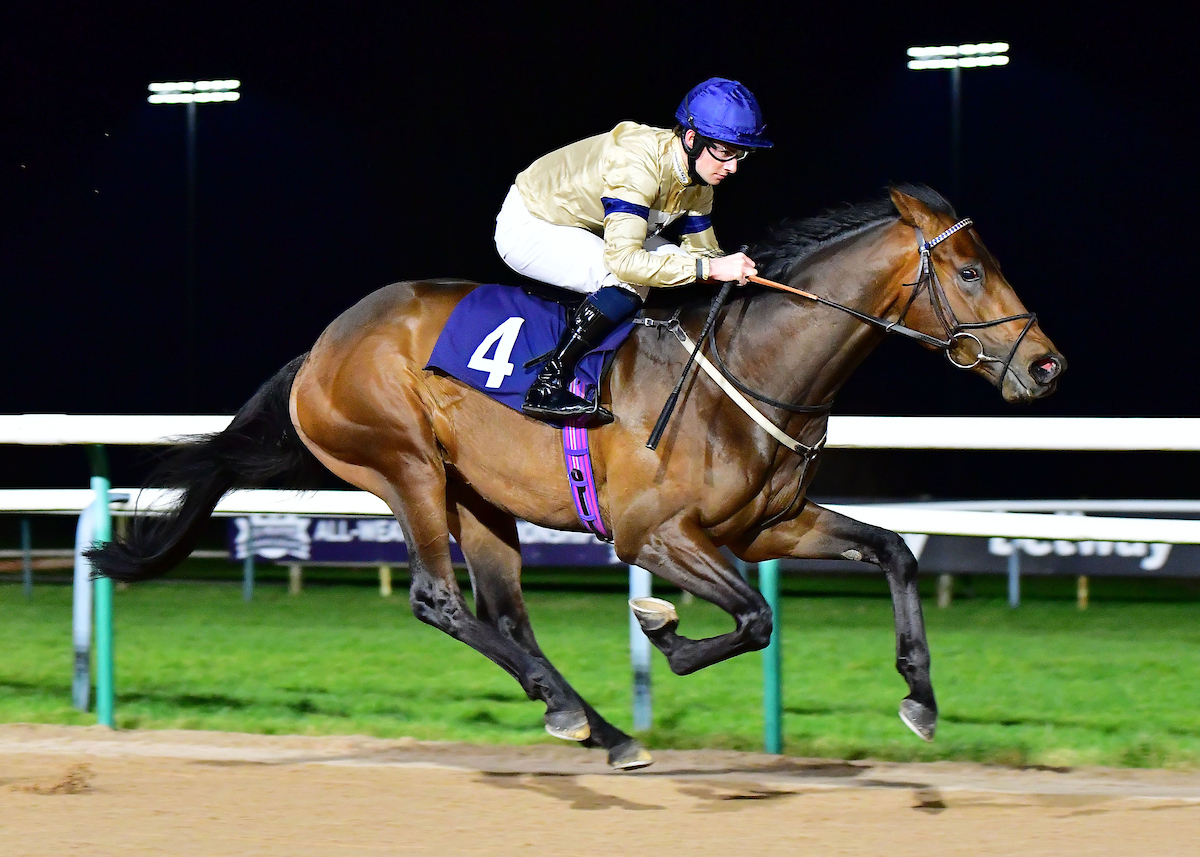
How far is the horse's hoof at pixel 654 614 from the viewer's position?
342 centimetres

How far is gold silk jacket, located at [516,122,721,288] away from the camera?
11.1 ft

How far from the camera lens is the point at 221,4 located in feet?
76.5

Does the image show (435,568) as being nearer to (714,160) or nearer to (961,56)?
(714,160)

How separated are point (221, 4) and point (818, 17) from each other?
10.2 meters

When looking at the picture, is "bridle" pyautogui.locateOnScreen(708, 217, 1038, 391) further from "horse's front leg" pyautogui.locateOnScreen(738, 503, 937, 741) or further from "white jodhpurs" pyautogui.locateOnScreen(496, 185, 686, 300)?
"white jodhpurs" pyautogui.locateOnScreen(496, 185, 686, 300)

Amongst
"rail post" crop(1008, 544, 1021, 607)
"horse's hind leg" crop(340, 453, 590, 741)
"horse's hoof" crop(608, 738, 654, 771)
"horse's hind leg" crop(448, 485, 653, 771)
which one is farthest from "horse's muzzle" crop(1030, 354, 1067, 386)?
"rail post" crop(1008, 544, 1021, 607)

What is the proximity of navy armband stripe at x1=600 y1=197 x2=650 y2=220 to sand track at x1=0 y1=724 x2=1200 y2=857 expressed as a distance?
1.49 meters

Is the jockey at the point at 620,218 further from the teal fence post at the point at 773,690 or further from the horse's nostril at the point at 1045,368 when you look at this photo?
the teal fence post at the point at 773,690

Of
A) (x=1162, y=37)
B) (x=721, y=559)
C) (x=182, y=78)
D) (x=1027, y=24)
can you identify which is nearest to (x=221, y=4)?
(x=182, y=78)

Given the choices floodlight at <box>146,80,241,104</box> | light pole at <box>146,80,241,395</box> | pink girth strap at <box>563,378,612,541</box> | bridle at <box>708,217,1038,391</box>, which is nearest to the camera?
bridle at <box>708,217,1038,391</box>

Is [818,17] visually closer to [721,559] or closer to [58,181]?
[58,181]

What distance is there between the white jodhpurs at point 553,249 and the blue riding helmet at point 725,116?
36 centimetres

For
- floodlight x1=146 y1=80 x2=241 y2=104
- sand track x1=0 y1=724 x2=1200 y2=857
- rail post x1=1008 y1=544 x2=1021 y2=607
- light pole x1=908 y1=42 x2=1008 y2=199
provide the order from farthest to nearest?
floodlight x1=146 y1=80 x2=241 y2=104
light pole x1=908 y1=42 x2=1008 y2=199
rail post x1=1008 y1=544 x2=1021 y2=607
sand track x1=0 y1=724 x2=1200 y2=857

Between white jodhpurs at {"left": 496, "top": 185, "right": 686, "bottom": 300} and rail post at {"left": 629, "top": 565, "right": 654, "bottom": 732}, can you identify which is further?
rail post at {"left": 629, "top": 565, "right": 654, "bottom": 732}
